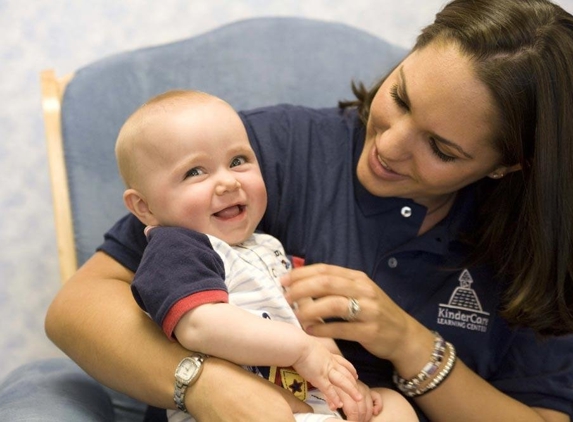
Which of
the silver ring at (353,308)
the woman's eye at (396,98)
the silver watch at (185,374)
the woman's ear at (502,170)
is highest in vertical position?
the woman's eye at (396,98)

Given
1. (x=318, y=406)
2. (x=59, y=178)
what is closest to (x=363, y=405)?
(x=318, y=406)

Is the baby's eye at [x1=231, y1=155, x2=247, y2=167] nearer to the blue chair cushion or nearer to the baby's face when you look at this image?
Answer: the baby's face

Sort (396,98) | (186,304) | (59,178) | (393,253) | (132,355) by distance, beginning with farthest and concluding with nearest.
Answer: (59,178)
(393,253)
(396,98)
(132,355)
(186,304)

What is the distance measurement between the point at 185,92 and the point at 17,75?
1.00 metres

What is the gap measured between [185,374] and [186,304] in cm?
13

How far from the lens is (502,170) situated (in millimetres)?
1336

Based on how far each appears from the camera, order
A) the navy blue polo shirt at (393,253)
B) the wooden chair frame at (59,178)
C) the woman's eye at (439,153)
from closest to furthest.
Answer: the woman's eye at (439,153), the navy blue polo shirt at (393,253), the wooden chair frame at (59,178)

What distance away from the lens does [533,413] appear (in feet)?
4.42

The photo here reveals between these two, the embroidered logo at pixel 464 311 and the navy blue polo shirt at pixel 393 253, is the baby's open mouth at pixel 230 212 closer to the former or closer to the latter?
the navy blue polo shirt at pixel 393 253

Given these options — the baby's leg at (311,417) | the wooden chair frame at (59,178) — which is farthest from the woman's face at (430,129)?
the wooden chair frame at (59,178)

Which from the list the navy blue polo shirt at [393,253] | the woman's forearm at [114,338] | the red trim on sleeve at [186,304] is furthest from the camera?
the navy blue polo shirt at [393,253]

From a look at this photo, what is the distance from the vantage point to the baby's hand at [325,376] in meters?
1.06

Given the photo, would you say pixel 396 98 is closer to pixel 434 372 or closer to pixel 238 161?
pixel 238 161

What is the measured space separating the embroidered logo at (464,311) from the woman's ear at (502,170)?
0.67ft
